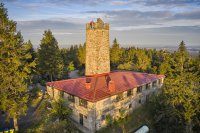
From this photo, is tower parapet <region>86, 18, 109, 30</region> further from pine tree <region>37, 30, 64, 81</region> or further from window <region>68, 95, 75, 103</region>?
window <region>68, 95, 75, 103</region>

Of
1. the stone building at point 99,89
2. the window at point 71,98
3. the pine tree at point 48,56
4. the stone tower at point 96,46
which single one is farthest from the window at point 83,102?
the pine tree at point 48,56

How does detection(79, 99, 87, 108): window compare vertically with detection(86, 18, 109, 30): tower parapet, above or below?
below

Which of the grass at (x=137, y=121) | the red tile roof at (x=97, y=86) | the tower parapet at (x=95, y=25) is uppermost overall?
the tower parapet at (x=95, y=25)

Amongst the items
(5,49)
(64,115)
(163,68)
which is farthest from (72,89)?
(163,68)

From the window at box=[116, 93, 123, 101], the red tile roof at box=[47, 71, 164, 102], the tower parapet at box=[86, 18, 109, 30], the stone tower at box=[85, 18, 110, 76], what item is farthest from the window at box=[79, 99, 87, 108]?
the tower parapet at box=[86, 18, 109, 30]

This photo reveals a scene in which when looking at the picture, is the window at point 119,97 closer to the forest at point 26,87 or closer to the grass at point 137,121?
the grass at point 137,121

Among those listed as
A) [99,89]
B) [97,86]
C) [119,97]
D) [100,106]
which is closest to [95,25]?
[97,86]

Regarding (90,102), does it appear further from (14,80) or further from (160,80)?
(160,80)

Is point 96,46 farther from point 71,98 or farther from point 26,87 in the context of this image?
point 26,87
